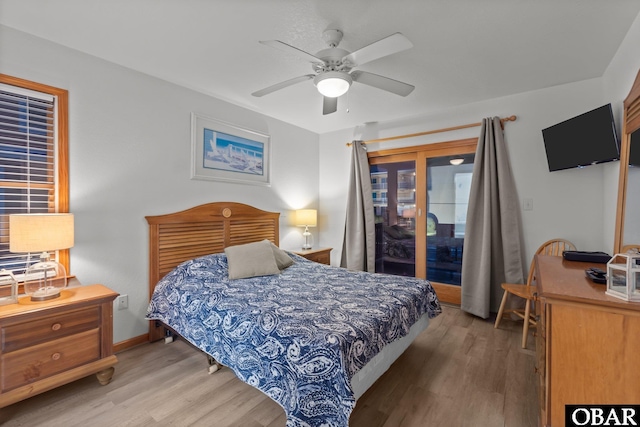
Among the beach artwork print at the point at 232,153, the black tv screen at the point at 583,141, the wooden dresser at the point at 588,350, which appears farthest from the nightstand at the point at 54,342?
the black tv screen at the point at 583,141

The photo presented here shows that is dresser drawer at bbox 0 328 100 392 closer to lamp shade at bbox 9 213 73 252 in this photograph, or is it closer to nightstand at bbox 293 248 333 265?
lamp shade at bbox 9 213 73 252

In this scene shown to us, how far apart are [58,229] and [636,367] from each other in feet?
10.0

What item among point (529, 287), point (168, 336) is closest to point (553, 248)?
point (529, 287)

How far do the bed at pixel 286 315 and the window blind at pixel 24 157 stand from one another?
831 mm

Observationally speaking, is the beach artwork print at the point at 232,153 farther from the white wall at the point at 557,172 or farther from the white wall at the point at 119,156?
the white wall at the point at 557,172

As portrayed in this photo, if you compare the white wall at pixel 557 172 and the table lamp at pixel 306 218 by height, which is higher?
the white wall at pixel 557 172

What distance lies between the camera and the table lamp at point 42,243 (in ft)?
5.74

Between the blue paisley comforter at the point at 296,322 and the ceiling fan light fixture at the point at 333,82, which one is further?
the ceiling fan light fixture at the point at 333,82

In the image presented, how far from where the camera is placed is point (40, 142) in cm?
213

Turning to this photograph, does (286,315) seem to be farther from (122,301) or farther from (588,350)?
(122,301)

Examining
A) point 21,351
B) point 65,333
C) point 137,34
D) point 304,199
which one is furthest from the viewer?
point 304,199

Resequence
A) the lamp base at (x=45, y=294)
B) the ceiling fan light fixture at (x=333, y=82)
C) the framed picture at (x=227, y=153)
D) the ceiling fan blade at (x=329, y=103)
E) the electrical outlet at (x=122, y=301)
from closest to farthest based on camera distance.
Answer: the lamp base at (x=45, y=294), the ceiling fan light fixture at (x=333, y=82), the ceiling fan blade at (x=329, y=103), the electrical outlet at (x=122, y=301), the framed picture at (x=227, y=153)

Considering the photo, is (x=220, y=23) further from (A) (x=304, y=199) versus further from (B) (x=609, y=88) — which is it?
(B) (x=609, y=88)

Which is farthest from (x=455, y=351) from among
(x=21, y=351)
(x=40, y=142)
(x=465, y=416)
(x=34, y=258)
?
(x=40, y=142)
